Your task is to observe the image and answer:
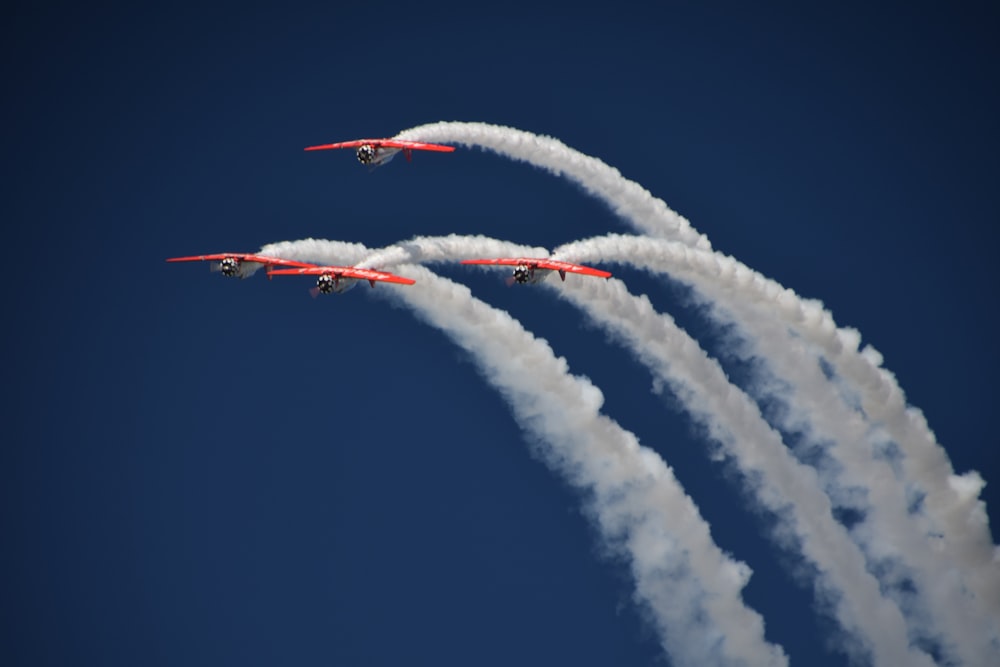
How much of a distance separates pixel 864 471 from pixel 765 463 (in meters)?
3.97

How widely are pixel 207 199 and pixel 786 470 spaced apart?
145 ft

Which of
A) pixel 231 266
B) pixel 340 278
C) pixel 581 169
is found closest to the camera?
pixel 340 278

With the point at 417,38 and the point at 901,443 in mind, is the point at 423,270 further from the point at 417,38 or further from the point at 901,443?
the point at 417,38

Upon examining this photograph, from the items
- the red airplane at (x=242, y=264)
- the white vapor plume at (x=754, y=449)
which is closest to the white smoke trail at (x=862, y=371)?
the white vapor plume at (x=754, y=449)

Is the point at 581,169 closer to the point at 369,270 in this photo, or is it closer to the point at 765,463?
the point at 369,270

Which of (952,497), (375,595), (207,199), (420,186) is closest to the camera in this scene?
(952,497)

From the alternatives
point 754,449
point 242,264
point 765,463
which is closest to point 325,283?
point 242,264

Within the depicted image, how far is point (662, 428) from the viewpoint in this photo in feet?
220

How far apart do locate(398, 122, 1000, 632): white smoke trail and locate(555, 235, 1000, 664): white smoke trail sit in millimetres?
62

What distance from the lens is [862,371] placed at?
5769cm

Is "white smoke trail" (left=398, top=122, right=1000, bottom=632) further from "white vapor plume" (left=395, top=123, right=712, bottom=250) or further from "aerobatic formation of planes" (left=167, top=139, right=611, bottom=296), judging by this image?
"aerobatic formation of planes" (left=167, top=139, right=611, bottom=296)

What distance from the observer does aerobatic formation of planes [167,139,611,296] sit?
50.7 metres

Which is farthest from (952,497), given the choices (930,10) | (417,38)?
(417,38)

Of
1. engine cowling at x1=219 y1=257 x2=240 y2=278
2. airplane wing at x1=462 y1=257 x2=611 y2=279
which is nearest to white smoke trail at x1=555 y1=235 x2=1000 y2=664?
airplane wing at x1=462 y1=257 x2=611 y2=279
